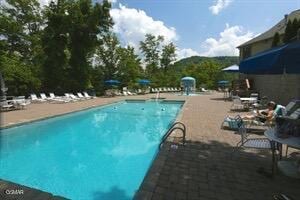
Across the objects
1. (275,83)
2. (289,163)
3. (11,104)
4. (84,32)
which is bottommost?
(289,163)

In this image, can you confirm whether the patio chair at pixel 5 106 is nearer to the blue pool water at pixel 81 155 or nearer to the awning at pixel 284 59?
the blue pool water at pixel 81 155

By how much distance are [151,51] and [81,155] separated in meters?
42.9

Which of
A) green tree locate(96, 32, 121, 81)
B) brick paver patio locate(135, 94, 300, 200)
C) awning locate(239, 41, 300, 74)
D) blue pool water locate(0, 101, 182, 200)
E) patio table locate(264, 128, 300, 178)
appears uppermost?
green tree locate(96, 32, 121, 81)

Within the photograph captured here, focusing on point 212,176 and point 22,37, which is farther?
point 22,37

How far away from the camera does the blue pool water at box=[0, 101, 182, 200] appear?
5.95m

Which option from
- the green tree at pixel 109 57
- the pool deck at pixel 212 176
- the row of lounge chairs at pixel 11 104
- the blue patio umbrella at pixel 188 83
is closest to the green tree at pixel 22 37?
the row of lounge chairs at pixel 11 104

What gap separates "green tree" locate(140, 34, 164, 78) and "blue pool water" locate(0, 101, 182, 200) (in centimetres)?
3638

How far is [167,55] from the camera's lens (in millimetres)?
49688

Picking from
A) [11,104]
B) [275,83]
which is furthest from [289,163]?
[275,83]

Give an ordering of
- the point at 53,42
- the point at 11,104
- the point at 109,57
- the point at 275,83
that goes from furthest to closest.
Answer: the point at 109,57
the point at 53,42
the point at 275,83
the point at 11,104

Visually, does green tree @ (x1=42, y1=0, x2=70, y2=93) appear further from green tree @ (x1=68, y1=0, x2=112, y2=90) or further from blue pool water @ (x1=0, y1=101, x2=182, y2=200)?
blue pool water @ (x1=0, y1=101, x2=182, y2=200)

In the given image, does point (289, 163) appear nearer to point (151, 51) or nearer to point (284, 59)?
point (284, 59)

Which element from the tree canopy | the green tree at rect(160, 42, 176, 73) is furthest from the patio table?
the green tree at rect(160, 42, 176, 73)

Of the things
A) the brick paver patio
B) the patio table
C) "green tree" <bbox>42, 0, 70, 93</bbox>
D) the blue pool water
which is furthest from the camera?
"green tree" <bbox>42, 0, 70, 93</bbox>
